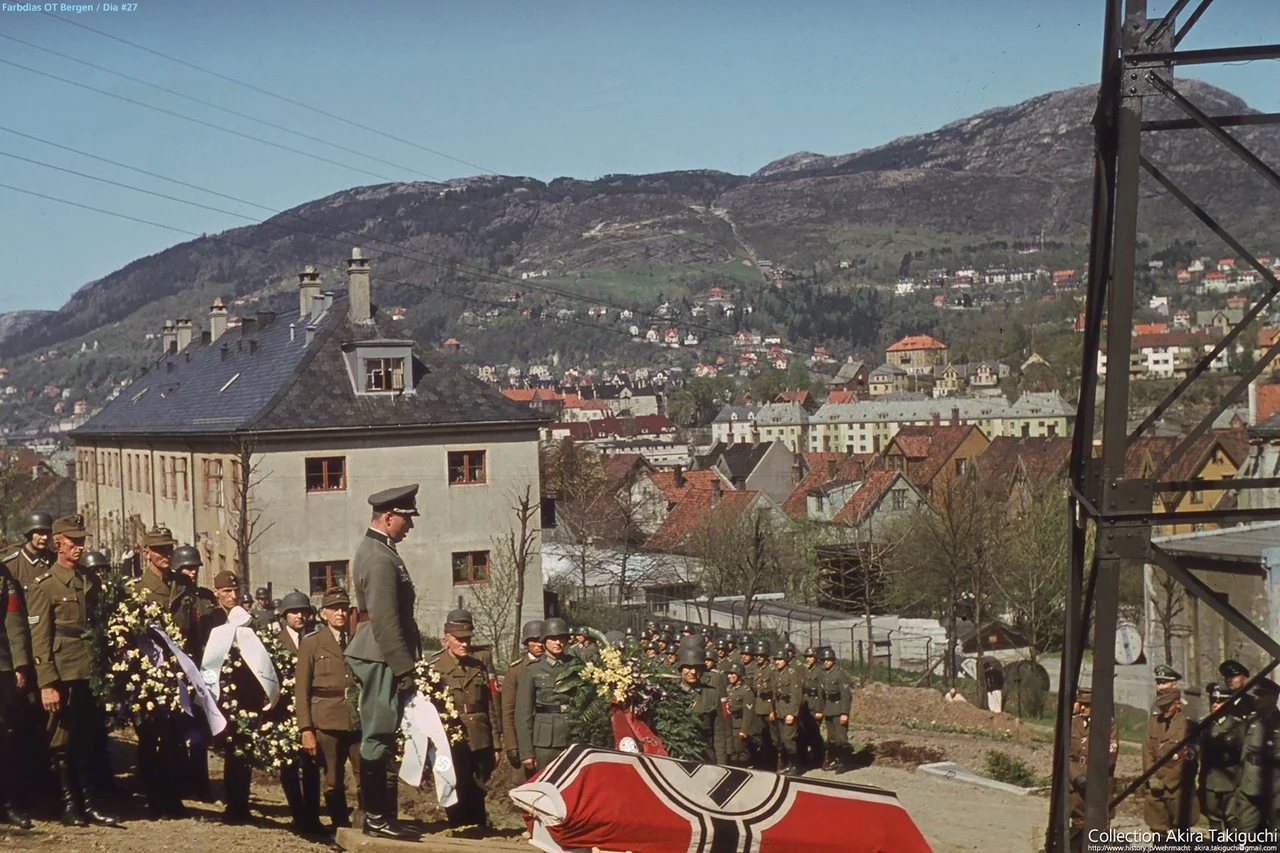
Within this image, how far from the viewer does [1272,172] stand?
897 cm

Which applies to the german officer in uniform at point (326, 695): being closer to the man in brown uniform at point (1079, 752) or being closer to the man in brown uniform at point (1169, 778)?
the man in brown uniform at point (1079, 752)

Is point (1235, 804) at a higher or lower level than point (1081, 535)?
lower

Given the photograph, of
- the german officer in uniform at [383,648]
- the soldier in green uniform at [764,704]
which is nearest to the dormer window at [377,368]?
the soldier in green uniform at [764,704]

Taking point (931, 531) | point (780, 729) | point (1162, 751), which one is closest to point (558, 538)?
point (931, 531)

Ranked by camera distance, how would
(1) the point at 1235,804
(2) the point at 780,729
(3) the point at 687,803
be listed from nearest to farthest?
1. (3) the point at 687,803
2. (1) the point at 1235,804
3. (2) the point at 780,729

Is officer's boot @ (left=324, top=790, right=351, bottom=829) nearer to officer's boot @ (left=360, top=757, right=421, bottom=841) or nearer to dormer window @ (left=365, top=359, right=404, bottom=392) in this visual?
officer's boot @ (left=360, top=757, right=421, bottom=841)

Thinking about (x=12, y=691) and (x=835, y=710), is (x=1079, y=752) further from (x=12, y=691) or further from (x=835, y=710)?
(x=12, y=691)

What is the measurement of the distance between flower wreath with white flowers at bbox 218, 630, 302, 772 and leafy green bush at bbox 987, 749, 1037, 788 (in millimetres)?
10548

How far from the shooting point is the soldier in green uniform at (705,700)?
15164 mm

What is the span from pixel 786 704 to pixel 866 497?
5960 cm

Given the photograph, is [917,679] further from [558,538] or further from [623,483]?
[623,483]

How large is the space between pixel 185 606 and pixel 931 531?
141 ft

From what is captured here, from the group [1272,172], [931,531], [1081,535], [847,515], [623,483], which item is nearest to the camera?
[1272,172]

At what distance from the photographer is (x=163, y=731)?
10.4 meters
